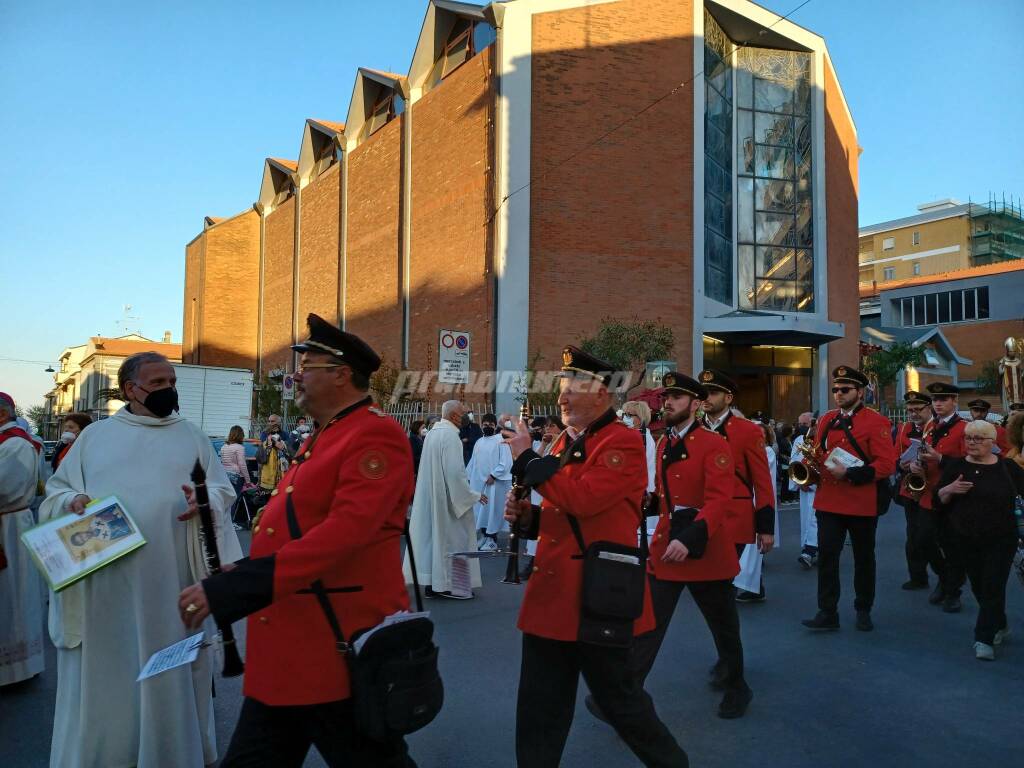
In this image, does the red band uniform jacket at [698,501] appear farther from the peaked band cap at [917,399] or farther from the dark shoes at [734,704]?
the peaked band cap at [917,399]

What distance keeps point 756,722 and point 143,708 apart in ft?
11.3

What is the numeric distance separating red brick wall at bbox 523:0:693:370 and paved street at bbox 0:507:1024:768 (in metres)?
19.1

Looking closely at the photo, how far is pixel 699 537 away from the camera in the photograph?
4422 mm

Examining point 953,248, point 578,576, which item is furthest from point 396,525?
point 953,248

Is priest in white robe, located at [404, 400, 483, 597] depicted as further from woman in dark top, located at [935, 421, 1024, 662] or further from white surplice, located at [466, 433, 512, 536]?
woman in dark top, located at [935, 421, 1024, 662]

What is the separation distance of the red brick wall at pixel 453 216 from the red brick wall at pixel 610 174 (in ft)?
5.65

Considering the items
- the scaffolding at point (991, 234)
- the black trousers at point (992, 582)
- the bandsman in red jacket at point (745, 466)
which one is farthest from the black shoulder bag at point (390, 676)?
the scaffolding at point (991, 234)

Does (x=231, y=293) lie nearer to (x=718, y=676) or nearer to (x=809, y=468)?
(x=809, y=468)

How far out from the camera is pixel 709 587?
4.81 metres

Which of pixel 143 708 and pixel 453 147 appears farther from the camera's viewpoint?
pixel 453 147

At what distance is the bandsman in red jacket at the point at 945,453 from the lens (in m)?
7.05

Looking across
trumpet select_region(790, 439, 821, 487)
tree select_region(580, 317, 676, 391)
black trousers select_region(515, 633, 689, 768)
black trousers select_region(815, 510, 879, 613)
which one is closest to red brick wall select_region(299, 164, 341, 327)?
tree select_region(580, 317, 676, 391)

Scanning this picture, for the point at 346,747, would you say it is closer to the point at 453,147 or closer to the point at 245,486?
the point at 245,486

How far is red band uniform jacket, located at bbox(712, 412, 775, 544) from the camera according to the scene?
5.75 meters
